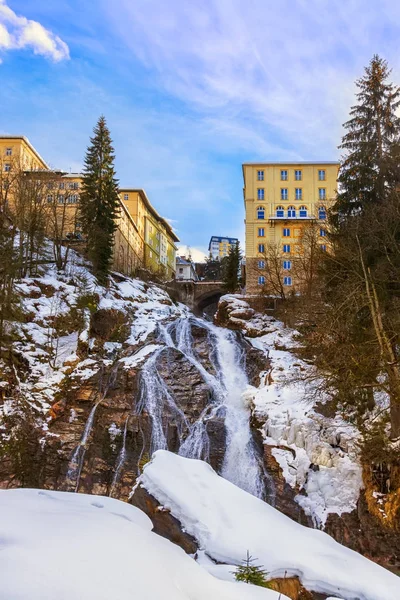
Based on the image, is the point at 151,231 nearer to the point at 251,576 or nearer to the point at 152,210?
the point at 152,210

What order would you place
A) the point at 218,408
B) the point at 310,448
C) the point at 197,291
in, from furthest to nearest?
the point at 197,291 → the point at 218,408 → the point at 310,448

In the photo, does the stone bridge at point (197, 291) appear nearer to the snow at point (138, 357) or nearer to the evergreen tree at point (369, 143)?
the snow at point (138, 357)

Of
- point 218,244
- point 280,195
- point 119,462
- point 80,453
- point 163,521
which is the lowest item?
point 119,462

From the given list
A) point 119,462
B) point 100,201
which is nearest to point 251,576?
point 119,462

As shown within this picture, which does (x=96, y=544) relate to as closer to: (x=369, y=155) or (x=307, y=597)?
(x=307, y=597)

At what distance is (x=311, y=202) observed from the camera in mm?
49219

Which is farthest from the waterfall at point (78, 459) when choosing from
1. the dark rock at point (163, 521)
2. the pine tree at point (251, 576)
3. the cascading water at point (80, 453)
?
the pine tree at point (251, 576)

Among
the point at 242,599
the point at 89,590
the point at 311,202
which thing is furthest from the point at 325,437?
the point at 311,202

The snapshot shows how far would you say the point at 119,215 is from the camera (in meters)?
48.1

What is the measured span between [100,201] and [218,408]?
83.5 ft

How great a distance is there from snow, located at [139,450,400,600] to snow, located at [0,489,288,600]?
838 mm

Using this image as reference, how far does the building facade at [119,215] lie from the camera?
1305 inches

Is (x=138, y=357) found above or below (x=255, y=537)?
above

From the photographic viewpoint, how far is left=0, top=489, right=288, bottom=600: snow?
108 inches
